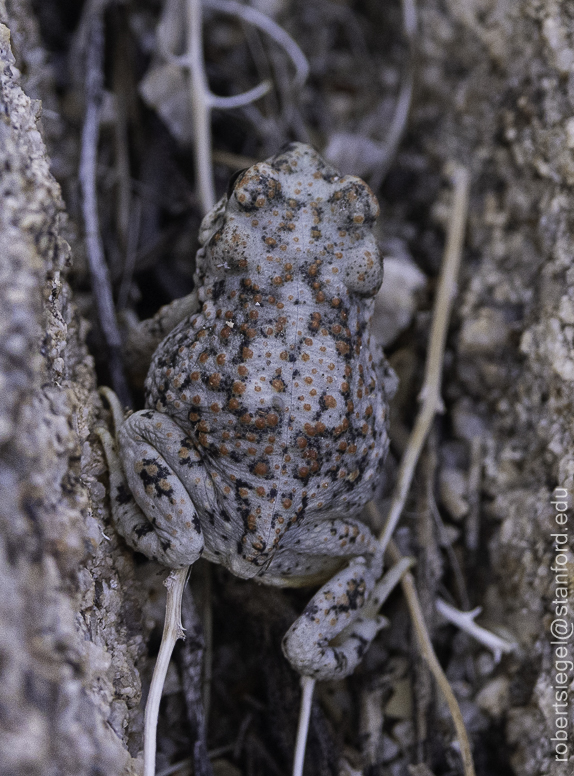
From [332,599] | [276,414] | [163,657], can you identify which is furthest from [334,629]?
[276,414]

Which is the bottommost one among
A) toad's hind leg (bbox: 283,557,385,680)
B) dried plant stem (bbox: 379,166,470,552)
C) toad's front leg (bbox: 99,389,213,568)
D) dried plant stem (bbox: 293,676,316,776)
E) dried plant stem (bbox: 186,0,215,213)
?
dried plant stem (bbox: 293,676,316,776)

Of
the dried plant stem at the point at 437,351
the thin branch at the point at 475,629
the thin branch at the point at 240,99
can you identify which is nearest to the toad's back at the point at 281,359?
the dried plant stem at the point at 437,351

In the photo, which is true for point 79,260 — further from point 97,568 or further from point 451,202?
point 451,202

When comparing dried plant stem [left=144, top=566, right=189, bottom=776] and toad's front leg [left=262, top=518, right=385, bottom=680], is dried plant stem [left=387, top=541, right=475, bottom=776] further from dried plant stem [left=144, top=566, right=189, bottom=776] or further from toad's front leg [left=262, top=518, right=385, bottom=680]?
dried plant stem [left=144, top=566, right=189, bottom=776]

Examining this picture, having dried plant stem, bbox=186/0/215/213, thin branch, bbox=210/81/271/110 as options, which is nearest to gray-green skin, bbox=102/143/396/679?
dried plant stem, bbox=186/0/215/213

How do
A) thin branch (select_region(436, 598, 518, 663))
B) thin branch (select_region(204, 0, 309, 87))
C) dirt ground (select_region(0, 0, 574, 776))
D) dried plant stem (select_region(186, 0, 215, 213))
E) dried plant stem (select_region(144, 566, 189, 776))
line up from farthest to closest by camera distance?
thin branch (select_region(204, 0, 309, 87)) → dried plant stem (select_region(186, 0, 215, 213)) → thin branch (select_region(436, 598, 518, 663)) → dried plant stem (select_region(144, 566, 189, 776)) → dirt ground (select_region(0, 0, 574, 776))

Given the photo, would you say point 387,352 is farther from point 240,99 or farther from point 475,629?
point 240,99

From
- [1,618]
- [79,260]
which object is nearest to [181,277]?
[79,260]

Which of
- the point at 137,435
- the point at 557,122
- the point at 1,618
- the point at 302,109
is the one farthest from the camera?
the point at 302,109
